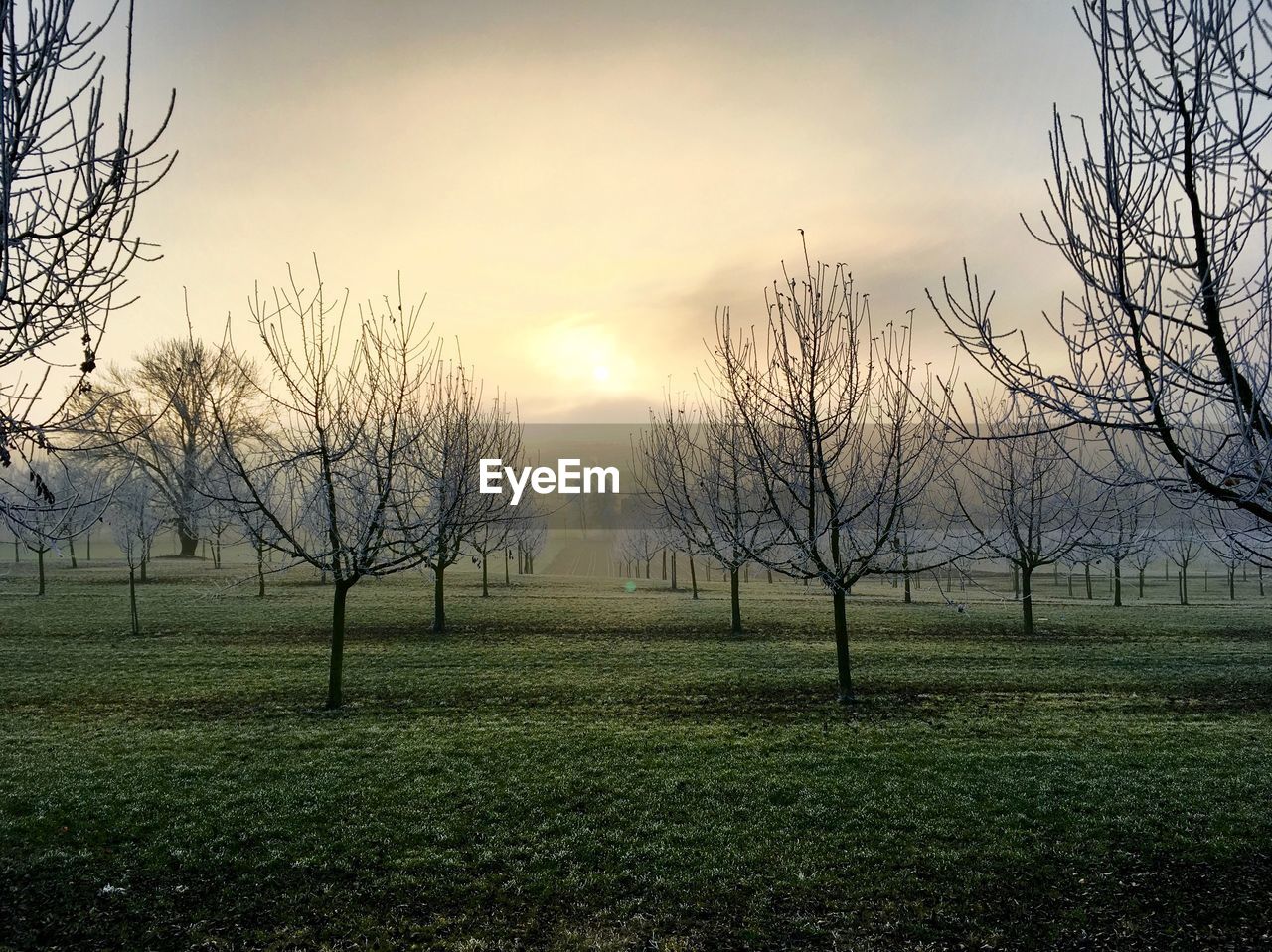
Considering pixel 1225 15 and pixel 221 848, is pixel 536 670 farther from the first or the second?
pixel 1225 15

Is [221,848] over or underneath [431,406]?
underneath

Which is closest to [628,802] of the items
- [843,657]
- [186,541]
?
[843,657]

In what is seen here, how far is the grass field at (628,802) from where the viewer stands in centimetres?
621

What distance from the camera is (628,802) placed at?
8641 millimetres

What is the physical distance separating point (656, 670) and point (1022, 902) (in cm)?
1023

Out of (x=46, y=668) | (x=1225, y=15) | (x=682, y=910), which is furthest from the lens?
(x=46, y=668)

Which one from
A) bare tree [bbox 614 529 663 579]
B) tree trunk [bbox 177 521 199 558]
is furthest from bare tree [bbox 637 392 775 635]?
tree trunk [bbox 177 521 199 558]

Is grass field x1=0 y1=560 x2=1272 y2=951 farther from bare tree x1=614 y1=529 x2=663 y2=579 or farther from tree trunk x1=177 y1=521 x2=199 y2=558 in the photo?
bare tree x1=614 y1=529 x2=663 y2=579

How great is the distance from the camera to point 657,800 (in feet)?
28.5

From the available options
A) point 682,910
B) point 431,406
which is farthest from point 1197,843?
point 431,406

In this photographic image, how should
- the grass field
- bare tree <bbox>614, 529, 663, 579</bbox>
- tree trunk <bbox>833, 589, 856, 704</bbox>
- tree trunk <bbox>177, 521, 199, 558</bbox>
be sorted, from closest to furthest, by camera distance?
1. the grass field
2. tree trunk <bbox>833, 589, 856, 704</bbox>
3. tree trunk <bbox>177, 521, 199, 558</bbox>
4. bare tree <bbox>614, 529, 663, 579</bbox>

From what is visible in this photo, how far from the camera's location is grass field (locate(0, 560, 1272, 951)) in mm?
6211

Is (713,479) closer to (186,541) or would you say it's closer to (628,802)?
(628,802)

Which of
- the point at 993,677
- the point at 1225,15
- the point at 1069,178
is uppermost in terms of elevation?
the point at 1225,15
